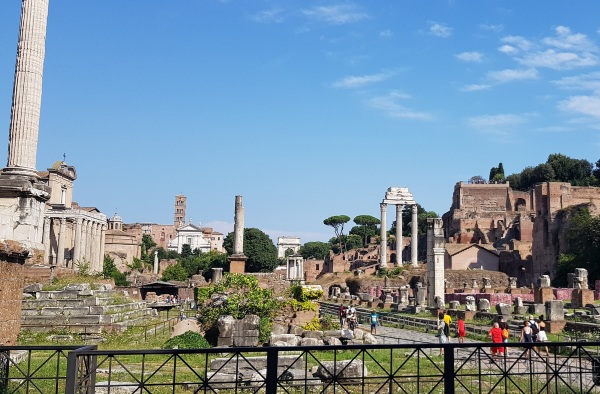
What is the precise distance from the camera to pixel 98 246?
197 ft

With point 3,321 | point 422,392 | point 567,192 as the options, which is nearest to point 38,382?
point 3,321

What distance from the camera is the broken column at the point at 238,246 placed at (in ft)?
107

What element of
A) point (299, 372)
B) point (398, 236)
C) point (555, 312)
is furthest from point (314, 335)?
point (398, 236)

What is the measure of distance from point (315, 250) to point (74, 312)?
126m

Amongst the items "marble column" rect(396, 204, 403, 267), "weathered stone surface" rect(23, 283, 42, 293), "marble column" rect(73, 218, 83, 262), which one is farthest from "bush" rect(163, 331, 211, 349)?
"marble column" rect(396, 204, 403, 267)

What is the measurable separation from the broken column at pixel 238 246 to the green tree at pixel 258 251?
48.9m

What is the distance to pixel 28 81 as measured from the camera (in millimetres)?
11438

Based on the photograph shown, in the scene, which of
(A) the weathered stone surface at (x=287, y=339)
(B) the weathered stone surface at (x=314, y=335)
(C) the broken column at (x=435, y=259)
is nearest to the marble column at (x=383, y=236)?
(C) the broken column at (x=435, y=259)

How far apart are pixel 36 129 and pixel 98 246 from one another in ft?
167

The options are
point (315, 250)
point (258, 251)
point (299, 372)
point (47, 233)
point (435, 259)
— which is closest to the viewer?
point (299, 372)

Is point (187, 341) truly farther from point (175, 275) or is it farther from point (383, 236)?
point (175, 275)

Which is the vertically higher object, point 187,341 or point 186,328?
point 186,328

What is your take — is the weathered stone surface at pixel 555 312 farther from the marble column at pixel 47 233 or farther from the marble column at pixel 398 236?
the marble column at pixel 398 236

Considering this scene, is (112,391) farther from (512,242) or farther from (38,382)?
(512,242)
